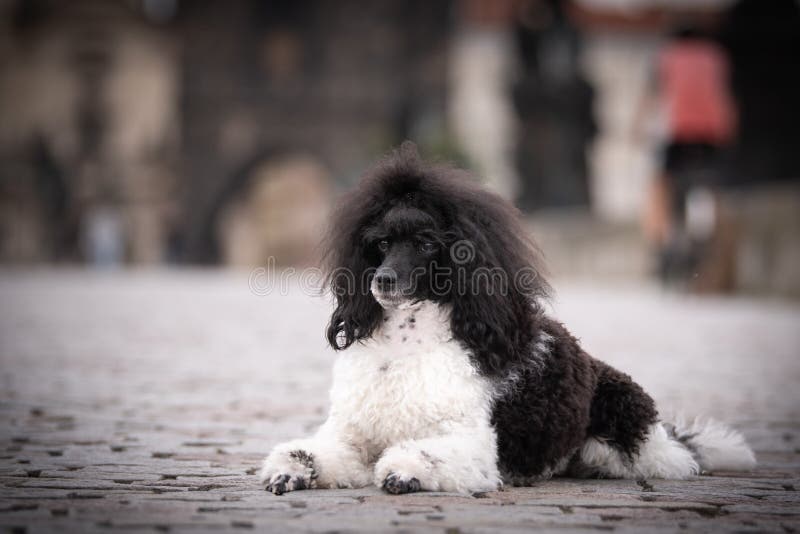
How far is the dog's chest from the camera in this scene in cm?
356

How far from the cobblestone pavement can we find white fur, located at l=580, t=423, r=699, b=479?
0.08 metres

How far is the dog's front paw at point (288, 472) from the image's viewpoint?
3562mm

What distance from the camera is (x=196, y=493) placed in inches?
140

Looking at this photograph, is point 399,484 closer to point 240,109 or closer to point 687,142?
point 687,142

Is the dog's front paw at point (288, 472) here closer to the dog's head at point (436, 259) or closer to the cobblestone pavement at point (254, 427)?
the cobblestone pavement at point (254, 427)

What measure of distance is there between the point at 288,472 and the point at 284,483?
0.05 meters

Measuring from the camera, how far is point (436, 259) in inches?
145

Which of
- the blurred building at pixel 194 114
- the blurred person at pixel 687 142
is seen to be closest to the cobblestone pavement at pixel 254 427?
the blurred person at pixel 687 142

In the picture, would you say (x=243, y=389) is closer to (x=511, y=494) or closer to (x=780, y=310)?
(x=511, y=494)

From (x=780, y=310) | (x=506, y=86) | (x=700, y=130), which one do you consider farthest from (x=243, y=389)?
(x=506, y=86)

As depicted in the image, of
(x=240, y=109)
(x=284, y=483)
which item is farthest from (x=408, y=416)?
(x=240, y=109)

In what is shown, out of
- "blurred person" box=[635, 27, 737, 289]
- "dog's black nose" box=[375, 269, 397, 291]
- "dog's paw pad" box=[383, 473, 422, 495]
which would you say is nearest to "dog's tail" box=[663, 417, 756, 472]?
"dog's paw pad" box=[383, 473, 422, 495]

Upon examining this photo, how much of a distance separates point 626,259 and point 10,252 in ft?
113

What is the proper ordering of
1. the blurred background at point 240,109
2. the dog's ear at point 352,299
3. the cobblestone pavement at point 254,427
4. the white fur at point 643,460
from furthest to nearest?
the blurred background at point 240,109 < the white fur at point 643,460 < the dog's ear at point 352,299 < the cobblestone pavement at point 254,427
